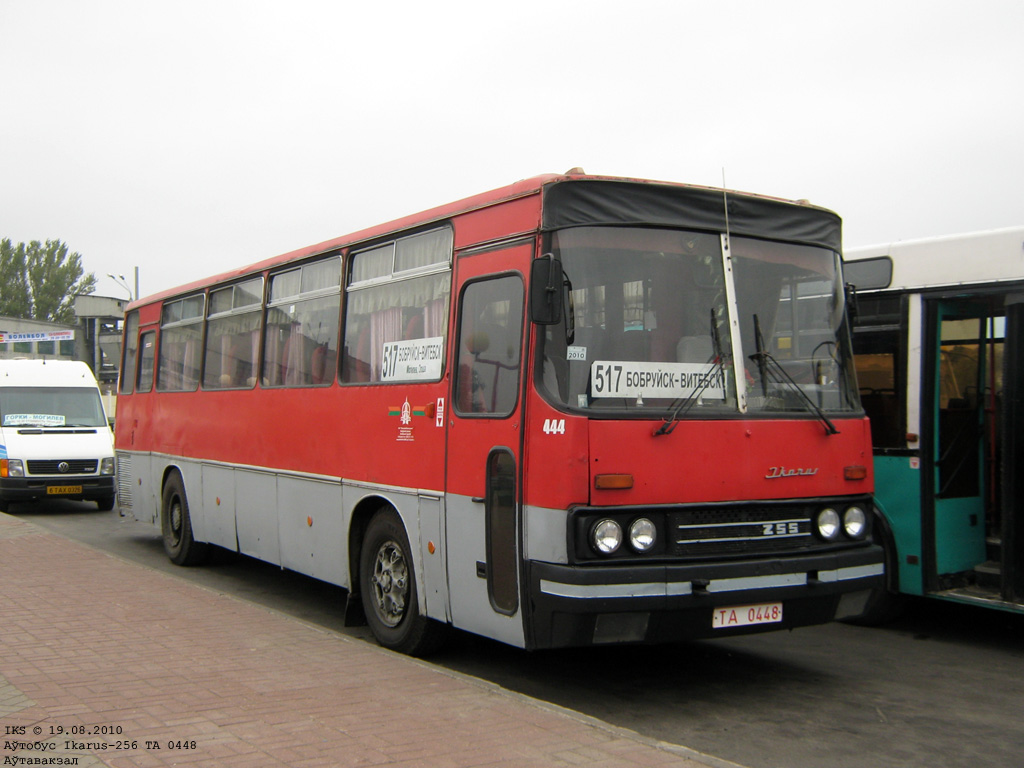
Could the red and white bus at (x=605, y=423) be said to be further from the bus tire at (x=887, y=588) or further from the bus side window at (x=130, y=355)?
the bus side window at (x=130, y=355)

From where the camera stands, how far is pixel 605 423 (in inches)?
226

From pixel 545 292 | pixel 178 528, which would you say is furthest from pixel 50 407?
pixel 545 292

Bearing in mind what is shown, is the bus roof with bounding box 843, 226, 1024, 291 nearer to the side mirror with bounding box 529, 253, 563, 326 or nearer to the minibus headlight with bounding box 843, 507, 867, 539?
the minibus headlight with bounding box 843, 507, 867, 539

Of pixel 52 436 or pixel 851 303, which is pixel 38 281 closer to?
pixel 52 436

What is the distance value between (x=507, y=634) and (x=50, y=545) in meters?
8.10

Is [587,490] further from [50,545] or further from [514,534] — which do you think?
[50,545]

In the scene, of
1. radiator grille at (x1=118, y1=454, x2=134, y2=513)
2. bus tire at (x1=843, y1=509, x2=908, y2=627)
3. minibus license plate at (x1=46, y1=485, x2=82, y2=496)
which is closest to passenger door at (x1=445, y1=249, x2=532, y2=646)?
bus tire at (x1=843, y1=509, x2=908, y2=627)

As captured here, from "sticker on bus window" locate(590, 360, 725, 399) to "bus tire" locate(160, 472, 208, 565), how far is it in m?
7.44

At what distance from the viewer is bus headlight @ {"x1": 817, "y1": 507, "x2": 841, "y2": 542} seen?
643cm

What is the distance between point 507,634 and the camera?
A: 614 cm

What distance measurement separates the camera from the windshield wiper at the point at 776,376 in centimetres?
631

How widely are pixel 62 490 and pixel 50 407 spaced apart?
6.19 ft

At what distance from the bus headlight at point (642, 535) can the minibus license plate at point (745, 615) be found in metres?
0.59

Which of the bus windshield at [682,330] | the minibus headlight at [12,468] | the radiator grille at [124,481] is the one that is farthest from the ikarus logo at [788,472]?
the minibus headlight at [12,468]
